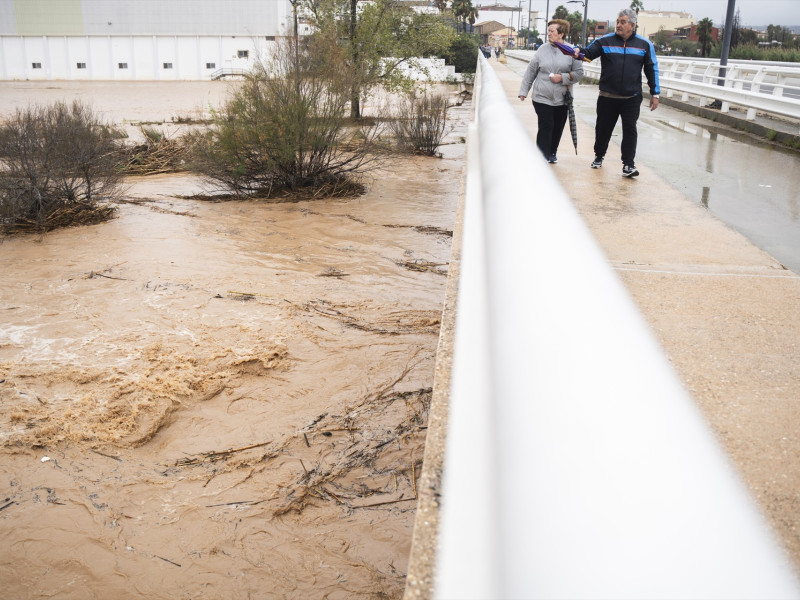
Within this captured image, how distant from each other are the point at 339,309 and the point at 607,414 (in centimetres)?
663

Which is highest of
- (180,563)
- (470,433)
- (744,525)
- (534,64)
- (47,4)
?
(47,4)

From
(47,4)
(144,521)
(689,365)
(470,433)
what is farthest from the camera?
(47,4)

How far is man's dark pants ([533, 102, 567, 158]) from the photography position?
28.0ft

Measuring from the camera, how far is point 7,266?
878cm

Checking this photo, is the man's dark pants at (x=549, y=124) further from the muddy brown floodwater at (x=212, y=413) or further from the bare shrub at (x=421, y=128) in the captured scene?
the bare shrub at (x=421, y=128)

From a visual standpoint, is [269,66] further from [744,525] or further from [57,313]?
[744,525]

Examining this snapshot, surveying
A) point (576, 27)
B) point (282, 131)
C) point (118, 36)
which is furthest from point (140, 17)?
point (576, 27)

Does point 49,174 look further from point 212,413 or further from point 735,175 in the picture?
point 735,175

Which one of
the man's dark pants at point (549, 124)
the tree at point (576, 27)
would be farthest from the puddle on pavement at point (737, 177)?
the tree at point (576, 27)

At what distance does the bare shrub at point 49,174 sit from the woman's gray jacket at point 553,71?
6.90 metres

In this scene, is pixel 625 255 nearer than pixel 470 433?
No

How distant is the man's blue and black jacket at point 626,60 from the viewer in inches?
308

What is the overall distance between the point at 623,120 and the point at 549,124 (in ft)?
2.83

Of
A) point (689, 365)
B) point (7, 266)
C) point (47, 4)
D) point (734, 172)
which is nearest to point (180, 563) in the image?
point (689, 365)
